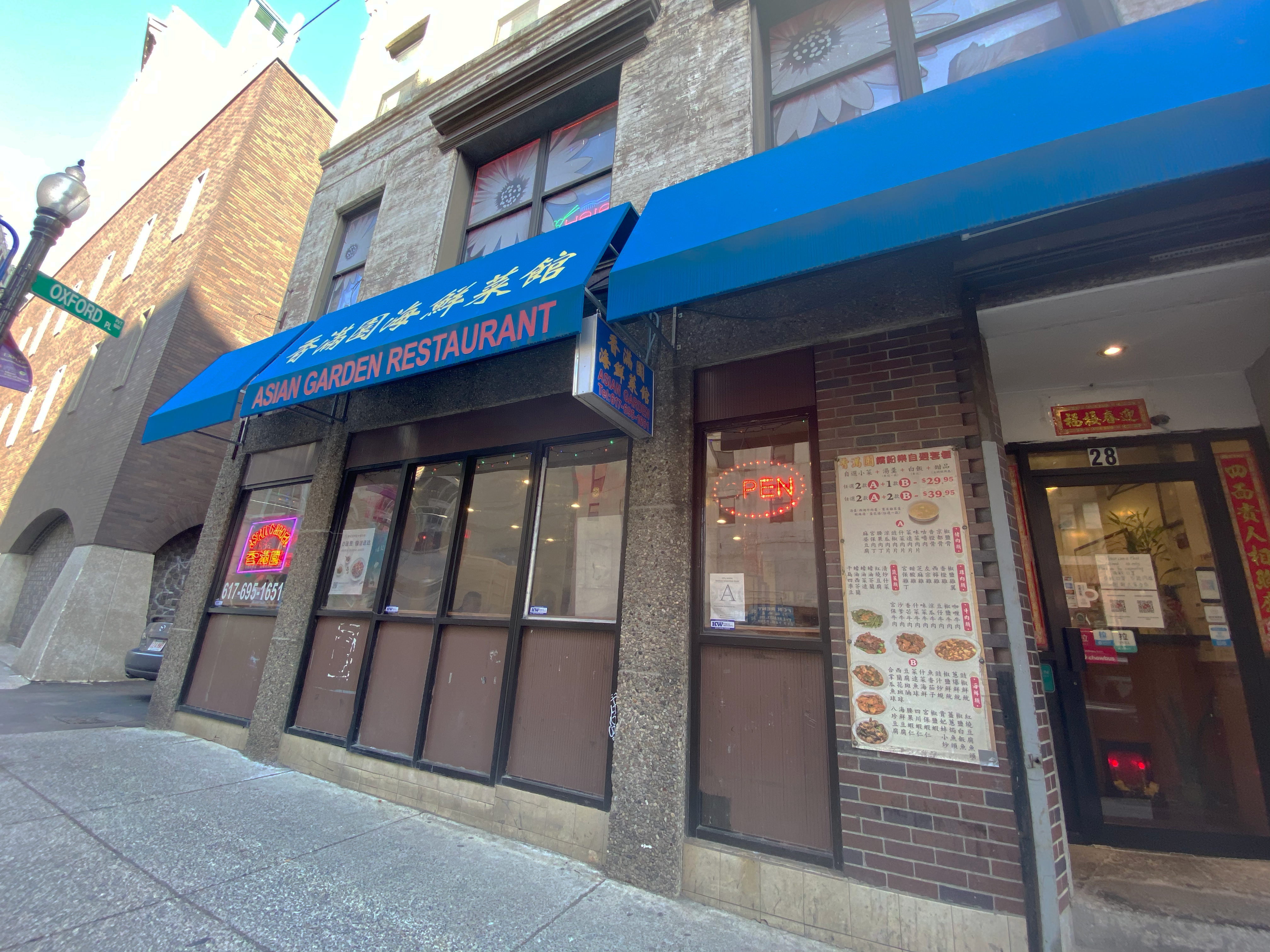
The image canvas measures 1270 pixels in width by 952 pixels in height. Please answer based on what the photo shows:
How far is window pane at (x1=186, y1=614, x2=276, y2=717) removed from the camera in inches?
229

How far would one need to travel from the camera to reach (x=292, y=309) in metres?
7.69

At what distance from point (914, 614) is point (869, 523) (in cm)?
56

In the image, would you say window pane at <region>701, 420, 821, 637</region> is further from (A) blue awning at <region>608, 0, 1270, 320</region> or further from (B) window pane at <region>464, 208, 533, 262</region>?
(B) window pane at <region>464, 208, 533, 262</region>

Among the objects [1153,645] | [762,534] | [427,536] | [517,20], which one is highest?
[517,20]

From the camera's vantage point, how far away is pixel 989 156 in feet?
8.03

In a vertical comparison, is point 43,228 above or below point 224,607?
above

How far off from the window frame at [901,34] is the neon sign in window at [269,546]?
655 centimetres

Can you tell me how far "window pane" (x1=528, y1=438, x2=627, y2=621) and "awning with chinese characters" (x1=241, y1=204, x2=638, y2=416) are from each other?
1.13 m

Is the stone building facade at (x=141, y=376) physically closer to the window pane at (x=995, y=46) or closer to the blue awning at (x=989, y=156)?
the blue awning at (x=989, y=156)

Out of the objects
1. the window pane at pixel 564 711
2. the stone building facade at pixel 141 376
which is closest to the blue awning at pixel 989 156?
the window pane at pixel 564 711

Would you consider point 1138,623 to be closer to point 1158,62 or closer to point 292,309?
point 1158,62

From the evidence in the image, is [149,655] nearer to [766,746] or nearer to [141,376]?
[141,376]

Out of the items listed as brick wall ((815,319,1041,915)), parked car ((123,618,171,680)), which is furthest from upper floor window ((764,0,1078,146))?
parked car ((123,618,171,680))

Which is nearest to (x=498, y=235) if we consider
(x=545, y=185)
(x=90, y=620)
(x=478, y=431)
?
(x=545, y=185)
